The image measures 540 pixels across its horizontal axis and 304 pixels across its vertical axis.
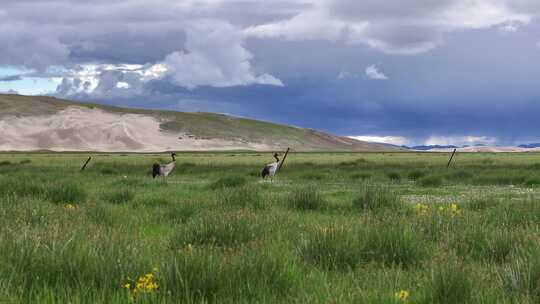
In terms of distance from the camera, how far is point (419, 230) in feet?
27.8

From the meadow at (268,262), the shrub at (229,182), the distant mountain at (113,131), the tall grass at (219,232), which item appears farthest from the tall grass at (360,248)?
the distant mountain at (113,131)

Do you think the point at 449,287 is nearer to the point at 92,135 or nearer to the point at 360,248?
the point at 360,248

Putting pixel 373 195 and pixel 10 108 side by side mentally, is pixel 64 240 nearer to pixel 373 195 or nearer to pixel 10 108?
pixel 373 195

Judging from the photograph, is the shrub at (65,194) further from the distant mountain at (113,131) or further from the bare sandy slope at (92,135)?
the bare sandy slope at (92,135)

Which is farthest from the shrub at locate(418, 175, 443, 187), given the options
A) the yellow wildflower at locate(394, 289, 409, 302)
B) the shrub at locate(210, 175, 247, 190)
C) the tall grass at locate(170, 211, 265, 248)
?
the yellow wildflower at locate(394, 289, 409, 302)

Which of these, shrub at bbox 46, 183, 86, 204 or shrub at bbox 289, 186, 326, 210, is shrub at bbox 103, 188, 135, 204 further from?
shrub at bbox 289, 186, 326, 210

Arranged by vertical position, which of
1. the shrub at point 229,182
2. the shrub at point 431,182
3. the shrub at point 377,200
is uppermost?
the shrub at point 431,182

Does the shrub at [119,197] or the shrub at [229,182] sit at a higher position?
the shrub at [229,182]

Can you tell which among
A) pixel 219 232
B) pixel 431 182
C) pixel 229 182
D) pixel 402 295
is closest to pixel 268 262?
pixel 402 295

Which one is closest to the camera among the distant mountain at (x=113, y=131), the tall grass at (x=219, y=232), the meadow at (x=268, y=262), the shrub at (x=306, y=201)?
the meadow at (x=268, y=262)

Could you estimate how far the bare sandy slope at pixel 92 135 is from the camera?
458 feet

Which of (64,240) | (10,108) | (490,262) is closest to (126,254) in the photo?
(64,240)

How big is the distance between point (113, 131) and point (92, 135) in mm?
5888

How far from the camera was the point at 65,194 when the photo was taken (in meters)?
15.0
